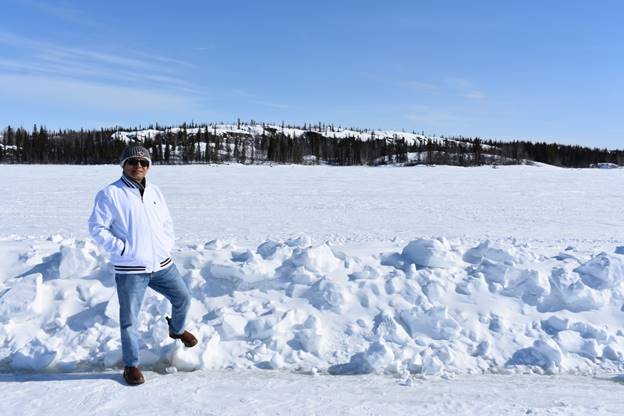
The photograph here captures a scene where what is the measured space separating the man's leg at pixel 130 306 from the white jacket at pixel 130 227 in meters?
0.08

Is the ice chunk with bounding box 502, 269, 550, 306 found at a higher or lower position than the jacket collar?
lower

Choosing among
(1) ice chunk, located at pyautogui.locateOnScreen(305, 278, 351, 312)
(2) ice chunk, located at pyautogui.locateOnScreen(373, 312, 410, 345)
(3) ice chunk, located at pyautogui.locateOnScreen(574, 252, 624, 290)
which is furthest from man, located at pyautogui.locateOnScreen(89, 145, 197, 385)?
(3) ice chunk, located at pyautogui.locateOnScreen(574, 252, 624, 290)

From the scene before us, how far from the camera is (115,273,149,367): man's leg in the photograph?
353 centimetres

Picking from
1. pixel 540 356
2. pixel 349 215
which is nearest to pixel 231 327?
pixel 540 356

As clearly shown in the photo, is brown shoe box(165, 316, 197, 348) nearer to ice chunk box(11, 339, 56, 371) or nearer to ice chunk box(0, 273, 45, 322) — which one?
ice chunk box(11, 339, 56, 371)

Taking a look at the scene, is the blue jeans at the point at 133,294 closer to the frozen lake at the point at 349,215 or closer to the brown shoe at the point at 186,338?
the brown shoe at the point at 186,338

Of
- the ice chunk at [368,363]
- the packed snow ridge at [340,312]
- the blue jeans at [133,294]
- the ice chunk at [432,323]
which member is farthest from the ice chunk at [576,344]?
the blue jeans at [133,294]

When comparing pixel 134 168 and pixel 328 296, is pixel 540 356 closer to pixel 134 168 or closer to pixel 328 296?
pixel 328 296

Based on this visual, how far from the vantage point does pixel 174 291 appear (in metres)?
3.81

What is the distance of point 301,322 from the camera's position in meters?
4.57

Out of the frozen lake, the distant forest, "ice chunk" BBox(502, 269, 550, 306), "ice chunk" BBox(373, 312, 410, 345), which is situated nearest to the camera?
"ice chunk" BBox(373, 312, 410, 345)

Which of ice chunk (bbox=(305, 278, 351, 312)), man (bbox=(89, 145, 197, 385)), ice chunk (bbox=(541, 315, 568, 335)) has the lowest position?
ice chunk (bbox=(541, 315, 568, 335))

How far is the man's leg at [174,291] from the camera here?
373 centimetres

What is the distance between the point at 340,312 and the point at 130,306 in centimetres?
205
